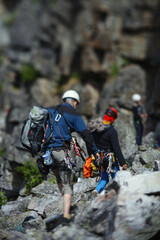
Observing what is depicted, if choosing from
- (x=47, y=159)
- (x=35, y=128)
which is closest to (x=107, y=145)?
(x=47, y=159)

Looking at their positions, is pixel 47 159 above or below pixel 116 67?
below

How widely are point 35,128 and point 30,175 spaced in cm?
422

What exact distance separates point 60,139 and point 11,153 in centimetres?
656

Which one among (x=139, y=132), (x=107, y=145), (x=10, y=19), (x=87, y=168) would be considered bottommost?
(x=87, y=168)

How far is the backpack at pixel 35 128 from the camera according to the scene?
6.33 meters

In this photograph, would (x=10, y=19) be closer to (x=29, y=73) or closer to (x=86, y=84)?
(x=29, y=73)

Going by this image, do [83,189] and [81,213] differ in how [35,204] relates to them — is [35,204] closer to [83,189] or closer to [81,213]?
[83,189]

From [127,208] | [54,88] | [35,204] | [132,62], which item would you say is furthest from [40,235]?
[54,88]

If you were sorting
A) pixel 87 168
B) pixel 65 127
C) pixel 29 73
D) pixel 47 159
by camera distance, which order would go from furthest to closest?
pixel 29 73 < pixel 87 168 < pixel 65 127 < pixel 47 159

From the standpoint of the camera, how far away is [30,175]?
10.1 meters

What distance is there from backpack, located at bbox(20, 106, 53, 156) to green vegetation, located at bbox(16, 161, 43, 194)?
3699mm

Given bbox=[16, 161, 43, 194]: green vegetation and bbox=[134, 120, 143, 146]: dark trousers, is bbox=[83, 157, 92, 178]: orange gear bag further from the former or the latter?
bbox=[134, 120, 143, 146]: dark trousers

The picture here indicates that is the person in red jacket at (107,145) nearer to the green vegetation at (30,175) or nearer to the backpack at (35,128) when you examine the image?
the backpack at (35,128)

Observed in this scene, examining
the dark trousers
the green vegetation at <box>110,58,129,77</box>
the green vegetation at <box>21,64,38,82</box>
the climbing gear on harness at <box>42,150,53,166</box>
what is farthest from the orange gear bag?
the green vegetation at <box>21,64,38,82</box>
